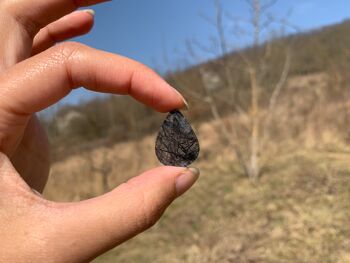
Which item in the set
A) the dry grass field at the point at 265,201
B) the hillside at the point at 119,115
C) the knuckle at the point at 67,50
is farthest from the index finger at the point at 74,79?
the hillside at the point at 119,115

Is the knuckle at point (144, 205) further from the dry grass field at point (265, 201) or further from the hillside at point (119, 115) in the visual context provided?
the hillside at point (119, 115)

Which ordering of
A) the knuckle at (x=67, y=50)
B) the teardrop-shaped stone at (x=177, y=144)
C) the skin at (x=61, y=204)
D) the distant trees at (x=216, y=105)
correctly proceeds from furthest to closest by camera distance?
the distant trees at (x=216, y=105)
the teardrop-shaped stone at (x=177, y=144)
the knuckle at (x=67, y=50)
the skin at (x=61, y=204)

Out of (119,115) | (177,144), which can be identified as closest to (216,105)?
(119,115)

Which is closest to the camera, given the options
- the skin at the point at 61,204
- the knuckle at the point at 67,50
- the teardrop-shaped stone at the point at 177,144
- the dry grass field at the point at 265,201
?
the skin at the point at 61,204

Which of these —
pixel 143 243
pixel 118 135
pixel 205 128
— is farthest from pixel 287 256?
pixel 118 135

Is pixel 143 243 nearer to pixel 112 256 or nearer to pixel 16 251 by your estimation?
pixel 112 256

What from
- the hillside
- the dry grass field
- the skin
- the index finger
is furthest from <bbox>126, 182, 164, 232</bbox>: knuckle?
the hillside
